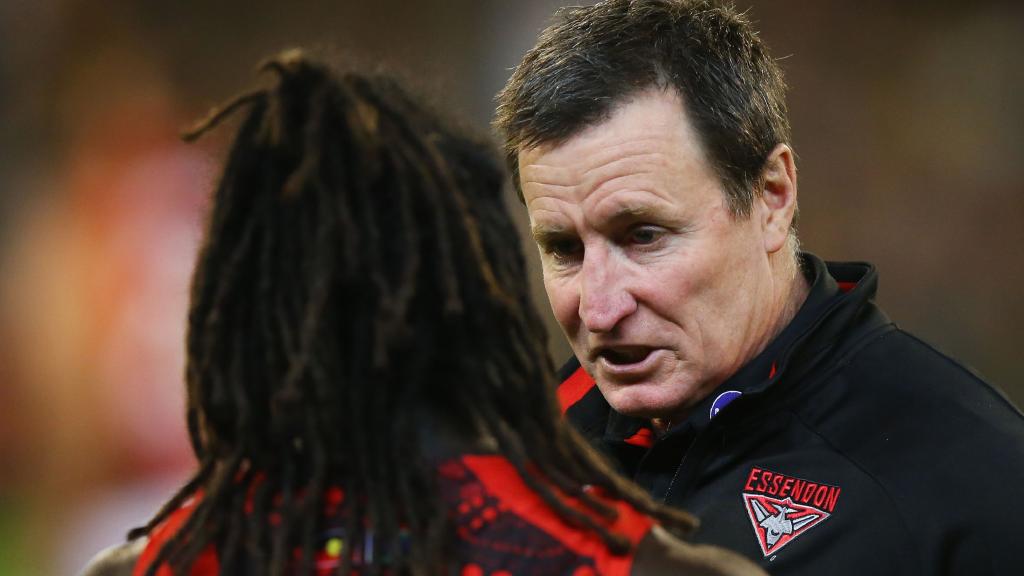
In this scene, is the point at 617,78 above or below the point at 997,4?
above

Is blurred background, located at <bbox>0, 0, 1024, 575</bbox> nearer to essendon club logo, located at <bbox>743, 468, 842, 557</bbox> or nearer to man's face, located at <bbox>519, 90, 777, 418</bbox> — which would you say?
man's face, located at <bbox>519, 90, 777, 418</bbox>

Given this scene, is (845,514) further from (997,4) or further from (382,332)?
(997,4)

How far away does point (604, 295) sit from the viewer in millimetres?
2363

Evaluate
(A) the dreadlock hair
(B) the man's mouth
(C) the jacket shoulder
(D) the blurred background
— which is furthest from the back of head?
(D) the blurred background

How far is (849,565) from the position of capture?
6.84 ft

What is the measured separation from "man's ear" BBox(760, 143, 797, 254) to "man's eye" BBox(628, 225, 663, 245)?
249mm

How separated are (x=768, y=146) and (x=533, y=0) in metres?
5.05

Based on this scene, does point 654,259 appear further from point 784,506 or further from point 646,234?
point 784,506

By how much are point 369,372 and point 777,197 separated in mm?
1342

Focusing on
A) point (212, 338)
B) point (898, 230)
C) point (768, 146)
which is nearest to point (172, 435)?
point (898, 230)

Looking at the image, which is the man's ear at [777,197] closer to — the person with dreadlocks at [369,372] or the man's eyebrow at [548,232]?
the man's eyebrow at [548,232]

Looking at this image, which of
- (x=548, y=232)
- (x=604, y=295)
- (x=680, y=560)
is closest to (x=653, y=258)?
(x=604, y=295)

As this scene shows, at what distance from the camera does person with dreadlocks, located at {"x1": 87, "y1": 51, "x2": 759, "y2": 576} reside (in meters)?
1.38

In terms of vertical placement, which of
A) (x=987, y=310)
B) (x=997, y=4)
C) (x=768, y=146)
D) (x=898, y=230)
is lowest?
(x=987, y=310)
